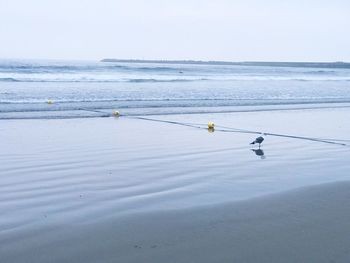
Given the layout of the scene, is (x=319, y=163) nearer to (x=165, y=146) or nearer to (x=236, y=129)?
(x=165, y=146)

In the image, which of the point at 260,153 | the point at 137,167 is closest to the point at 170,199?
the point at 137,167

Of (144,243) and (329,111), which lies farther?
(329,111)

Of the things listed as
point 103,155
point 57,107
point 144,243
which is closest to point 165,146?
point 103,155

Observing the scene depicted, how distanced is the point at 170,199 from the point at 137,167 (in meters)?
2.17

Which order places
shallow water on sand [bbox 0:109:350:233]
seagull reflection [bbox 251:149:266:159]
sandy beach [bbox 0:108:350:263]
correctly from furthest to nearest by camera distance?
seagull reflection [bbox 251:149:266:159] → shallow water on sand [bbox 0:109:350:233] → sandy beach [bbox 0:108:350:263]

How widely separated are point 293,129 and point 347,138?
202 cm

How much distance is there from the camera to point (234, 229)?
5.25 metres

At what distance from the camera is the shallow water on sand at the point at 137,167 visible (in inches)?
241

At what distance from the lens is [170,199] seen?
6422mm

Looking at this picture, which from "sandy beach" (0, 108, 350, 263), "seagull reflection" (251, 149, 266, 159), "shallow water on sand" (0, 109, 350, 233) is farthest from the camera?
"seagull reflection" (251, 149, 266, 159)

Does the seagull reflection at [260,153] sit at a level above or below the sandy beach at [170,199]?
below

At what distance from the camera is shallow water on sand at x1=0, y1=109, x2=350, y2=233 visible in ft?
20.1

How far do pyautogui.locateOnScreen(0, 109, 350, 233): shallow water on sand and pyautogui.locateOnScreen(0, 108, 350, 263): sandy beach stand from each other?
0.02m

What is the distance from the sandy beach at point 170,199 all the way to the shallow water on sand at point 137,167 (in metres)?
0.02
